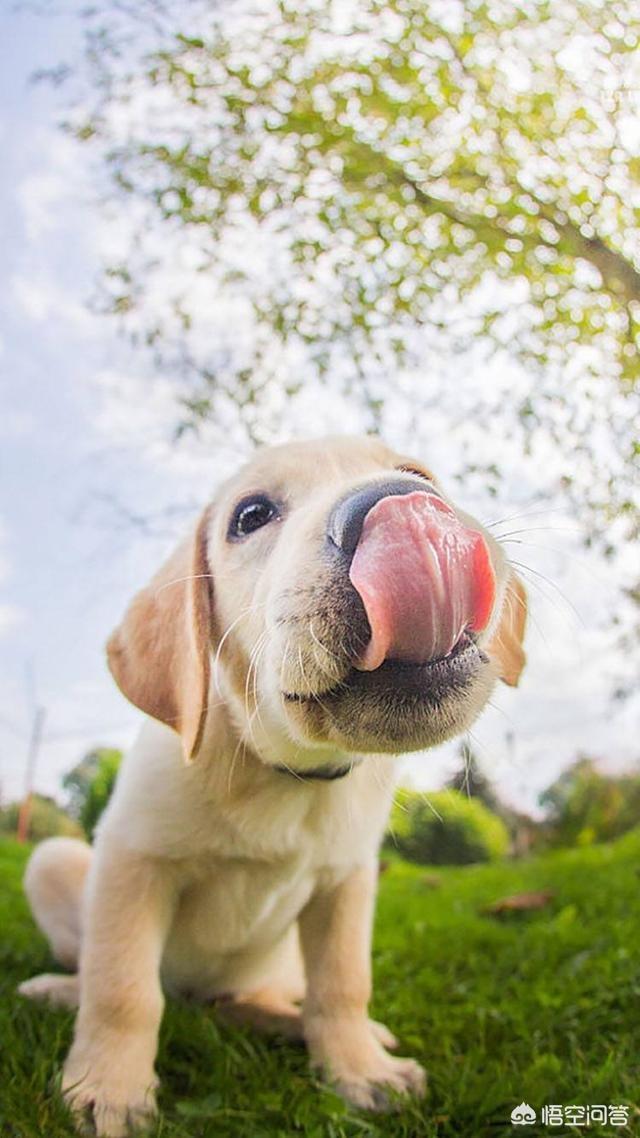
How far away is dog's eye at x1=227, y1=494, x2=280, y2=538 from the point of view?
8.34 ft

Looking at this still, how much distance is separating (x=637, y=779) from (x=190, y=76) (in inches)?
487

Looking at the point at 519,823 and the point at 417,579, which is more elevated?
the point at 417,579

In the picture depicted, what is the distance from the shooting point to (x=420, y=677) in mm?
1827

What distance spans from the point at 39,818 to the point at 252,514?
14598mm

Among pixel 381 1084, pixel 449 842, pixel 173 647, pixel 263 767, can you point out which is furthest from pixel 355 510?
pixel 449 842

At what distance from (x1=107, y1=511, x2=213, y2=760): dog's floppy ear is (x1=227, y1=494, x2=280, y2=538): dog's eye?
15 centimetres

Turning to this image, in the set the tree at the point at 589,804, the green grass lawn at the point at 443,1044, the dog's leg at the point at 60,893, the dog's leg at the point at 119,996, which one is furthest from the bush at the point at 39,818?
the dog's leg at the point at 119,996

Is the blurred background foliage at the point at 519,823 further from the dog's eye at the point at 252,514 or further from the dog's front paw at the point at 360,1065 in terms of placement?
the dog's eye at the point at 252,514

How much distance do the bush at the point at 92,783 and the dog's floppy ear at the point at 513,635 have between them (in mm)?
7857

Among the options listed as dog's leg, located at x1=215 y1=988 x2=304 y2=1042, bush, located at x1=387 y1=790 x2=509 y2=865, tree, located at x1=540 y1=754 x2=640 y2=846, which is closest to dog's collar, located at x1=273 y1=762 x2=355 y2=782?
dog's leg, located at x1=215 y1=988 x2=304 y2=1042

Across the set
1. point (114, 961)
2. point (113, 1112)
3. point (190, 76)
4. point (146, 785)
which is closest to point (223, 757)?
point (146, 785)

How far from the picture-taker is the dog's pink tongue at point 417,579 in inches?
66.9

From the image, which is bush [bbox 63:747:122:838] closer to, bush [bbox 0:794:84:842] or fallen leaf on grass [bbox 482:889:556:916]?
bush [bbox 0:794:84:842]

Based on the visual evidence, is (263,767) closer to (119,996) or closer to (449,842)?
(119,996)
